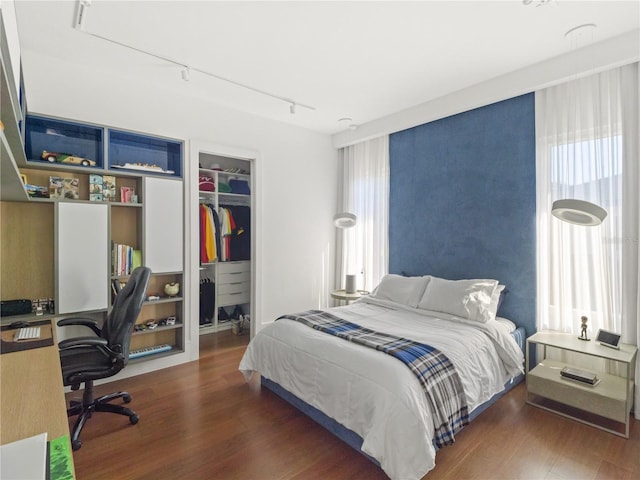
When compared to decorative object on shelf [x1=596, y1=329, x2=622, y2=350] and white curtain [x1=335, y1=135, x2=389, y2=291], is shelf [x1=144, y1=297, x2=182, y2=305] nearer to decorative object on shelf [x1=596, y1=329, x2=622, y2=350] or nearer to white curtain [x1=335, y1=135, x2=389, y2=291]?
white curtain [x1=335, y1=135, x2=389, y2=291]

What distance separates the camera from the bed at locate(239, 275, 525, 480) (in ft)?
5.91

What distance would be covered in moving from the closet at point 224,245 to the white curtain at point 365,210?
137 cm

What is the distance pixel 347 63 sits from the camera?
114 inches

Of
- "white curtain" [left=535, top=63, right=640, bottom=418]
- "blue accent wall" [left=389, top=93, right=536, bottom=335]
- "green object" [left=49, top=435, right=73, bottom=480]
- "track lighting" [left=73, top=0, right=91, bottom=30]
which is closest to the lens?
"green object" [left=49, top=435, right=73, bottom=480]

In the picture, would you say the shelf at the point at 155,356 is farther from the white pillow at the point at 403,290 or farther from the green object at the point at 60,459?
the green object at the point at 60,459

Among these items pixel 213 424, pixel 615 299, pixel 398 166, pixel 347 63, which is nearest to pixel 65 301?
pixel 213 424

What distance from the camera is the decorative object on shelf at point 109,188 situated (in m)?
3.07

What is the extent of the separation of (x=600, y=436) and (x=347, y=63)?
3.34m

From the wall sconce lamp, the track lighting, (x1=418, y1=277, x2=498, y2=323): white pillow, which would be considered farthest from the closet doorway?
(x1=418, y1=277, x2=498, y2=323): white pillow

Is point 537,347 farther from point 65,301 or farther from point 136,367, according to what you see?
point 65,301

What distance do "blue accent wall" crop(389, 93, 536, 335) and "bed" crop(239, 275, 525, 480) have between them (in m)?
0.33

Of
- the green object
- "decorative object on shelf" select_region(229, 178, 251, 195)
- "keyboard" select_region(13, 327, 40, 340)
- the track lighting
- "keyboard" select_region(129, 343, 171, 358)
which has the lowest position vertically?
"keyboard" select_region(129, 343, 171, 358)

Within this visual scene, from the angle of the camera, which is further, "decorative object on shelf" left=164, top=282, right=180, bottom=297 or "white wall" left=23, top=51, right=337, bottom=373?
"decorative object on shelf" left=164, top=282, right=180, bottom=297

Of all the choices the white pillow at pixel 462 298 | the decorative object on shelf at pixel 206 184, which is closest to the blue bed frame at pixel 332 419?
the white pillow at pixel 462 298
